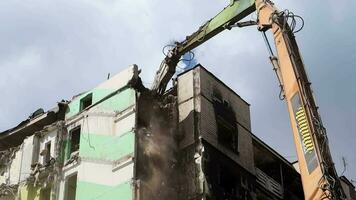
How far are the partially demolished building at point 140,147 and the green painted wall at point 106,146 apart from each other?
55 mm

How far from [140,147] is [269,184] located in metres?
9.27

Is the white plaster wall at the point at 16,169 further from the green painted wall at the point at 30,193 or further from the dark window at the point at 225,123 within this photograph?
the dark window at the point at 225,123

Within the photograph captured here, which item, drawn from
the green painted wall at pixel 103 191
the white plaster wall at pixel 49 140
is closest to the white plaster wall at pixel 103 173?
the green painted wall at pixel 103 191

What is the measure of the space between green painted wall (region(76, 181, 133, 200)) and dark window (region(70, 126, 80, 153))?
9.41 ft

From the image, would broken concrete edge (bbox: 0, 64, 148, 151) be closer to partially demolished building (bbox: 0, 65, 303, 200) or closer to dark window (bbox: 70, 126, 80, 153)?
partially demolished building (bbox: 0, 65, 303, 200)

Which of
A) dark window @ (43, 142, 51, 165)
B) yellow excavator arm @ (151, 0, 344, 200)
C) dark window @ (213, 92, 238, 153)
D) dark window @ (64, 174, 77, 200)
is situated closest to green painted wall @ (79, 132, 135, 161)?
dark window @ (64, 174, 77, 200)

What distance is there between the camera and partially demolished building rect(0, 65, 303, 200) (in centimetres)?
3341

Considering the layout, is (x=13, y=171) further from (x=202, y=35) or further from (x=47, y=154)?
(x=202, y=35)

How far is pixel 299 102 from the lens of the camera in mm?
23953

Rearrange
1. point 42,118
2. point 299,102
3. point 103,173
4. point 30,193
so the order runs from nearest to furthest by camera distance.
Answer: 1. point 299,102
2. point 103,173
3. point 30,193
4. point 42,118

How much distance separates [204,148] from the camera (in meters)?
34.1

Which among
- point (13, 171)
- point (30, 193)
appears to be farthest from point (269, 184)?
point (13, 171)

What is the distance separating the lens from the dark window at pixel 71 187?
118 feet

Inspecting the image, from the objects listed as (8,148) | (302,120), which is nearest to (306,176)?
(302,120)
